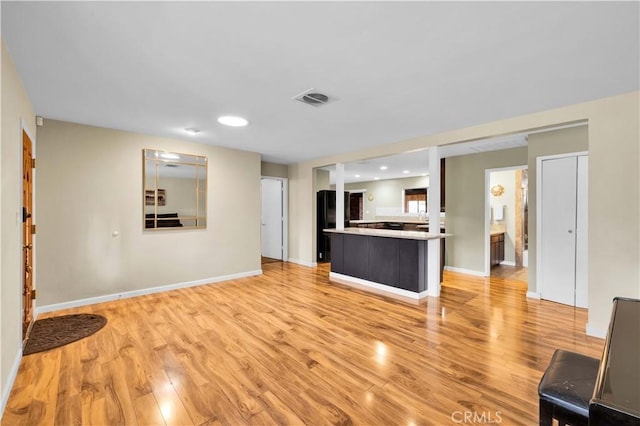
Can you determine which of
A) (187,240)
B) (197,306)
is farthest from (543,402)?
(187,240)

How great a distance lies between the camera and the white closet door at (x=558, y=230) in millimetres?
3910

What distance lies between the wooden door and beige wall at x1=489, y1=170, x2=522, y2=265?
8153 millimetres

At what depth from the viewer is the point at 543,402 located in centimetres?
122

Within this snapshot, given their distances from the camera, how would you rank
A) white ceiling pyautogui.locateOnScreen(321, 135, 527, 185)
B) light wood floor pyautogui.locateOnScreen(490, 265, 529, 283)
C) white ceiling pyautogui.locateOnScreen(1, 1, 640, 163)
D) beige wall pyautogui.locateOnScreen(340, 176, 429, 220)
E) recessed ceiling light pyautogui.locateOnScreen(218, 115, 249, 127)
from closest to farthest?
1. white ceiling pyautogui.locateOnScreen(1, 1, 640, 163)
2. recessed ceiling light pyautogui.locateOnScreen(218, 115, 249, 127)
3. white ceiling pyautogui.locateOnScreen(321, 135, 527, 185)
4. light wood floor pyautogui.locateOnScreen(490, 265, 529, 283)
5. beige wall pyautogui.locateOnScreen(340, 176, 429, 220)

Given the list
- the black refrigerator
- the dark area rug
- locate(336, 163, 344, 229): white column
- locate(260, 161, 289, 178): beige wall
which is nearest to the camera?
the dark area rug

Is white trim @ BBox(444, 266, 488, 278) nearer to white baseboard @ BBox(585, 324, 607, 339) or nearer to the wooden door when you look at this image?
white baseboard @ BBox(585, 324, 607, 339)

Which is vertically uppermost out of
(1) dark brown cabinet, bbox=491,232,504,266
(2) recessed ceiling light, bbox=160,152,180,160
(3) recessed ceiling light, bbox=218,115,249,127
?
(3) recessed ceiling light, bbox=218,115,249,127

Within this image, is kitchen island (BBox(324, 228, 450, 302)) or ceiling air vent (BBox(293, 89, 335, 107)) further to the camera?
kitchen island (BBox(324, 228, 450, 302))

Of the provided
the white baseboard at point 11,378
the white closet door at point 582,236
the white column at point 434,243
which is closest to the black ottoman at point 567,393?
the white column at point 434,243

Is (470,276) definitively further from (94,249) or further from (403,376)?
(94,249)

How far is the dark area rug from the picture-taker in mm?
2746

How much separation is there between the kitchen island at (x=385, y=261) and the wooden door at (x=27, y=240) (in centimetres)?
413

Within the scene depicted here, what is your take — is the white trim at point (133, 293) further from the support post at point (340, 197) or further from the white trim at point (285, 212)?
the support post at point (340, 197)

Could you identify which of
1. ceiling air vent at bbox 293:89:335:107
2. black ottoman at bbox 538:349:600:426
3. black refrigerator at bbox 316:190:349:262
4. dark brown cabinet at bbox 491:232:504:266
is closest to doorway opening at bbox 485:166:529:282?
dark brown cabinet at bbox 491:232:504:266
